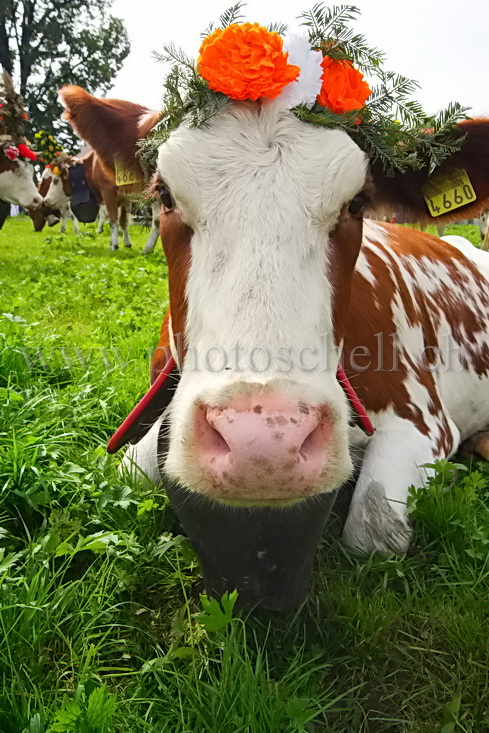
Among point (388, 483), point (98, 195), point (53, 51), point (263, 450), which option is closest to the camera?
point (263, 450)

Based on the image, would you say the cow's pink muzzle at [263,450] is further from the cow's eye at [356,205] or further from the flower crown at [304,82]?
the flower crown at [304,82]

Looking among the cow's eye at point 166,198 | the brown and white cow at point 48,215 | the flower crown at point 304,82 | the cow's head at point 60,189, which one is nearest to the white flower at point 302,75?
the flower crown at point 304,82

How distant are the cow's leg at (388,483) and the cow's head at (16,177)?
1088 cm

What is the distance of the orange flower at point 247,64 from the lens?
1668mm

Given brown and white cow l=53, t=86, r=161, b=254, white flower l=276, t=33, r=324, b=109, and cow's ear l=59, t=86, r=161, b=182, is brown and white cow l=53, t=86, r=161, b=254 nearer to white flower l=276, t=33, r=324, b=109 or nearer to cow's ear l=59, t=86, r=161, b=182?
cow's ear l=59, t=86, r=161, b=182

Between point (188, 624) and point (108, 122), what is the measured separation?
2.04 metres

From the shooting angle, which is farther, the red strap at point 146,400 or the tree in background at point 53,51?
the tree in background at point 53,51

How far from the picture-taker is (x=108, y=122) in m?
2.50

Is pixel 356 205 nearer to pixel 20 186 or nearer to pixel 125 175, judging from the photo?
pixel 125 175

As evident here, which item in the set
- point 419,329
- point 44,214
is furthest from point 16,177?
point 419,329

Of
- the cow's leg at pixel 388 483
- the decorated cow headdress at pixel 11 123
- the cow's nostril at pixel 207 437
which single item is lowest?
the cow's leg at pixel 388 483

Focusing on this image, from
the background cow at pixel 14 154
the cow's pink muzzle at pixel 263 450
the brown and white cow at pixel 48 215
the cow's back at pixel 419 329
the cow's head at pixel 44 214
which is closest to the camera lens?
the cow's pink muzzle at pixel 263 450

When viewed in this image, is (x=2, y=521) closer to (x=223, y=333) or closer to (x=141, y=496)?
(x=141, y=496)

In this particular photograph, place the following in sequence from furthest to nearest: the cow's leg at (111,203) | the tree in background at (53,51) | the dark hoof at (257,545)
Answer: the tree in background at (53,51), the cow's leg at (111,203), the dark hoof at (257,545)
